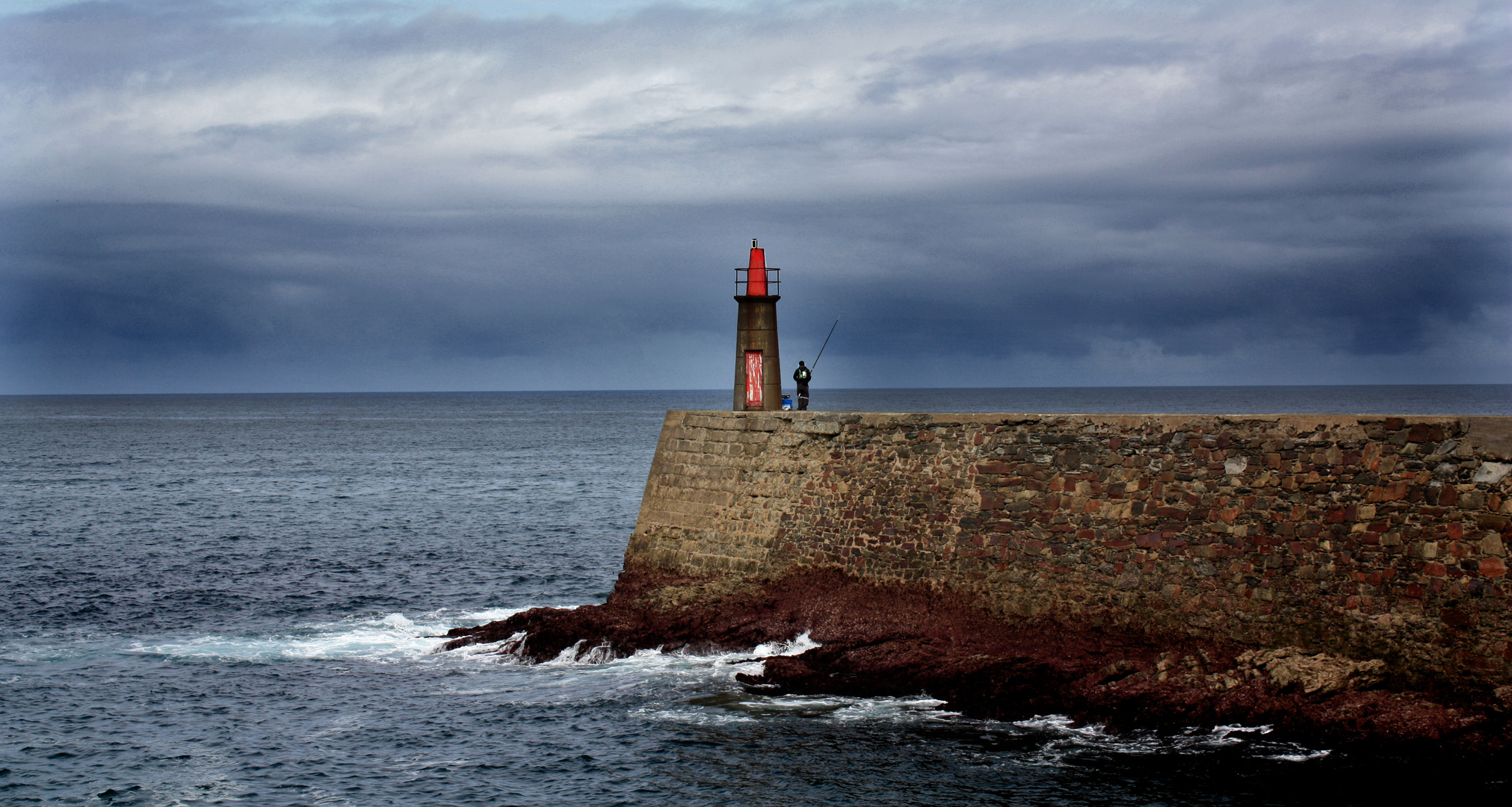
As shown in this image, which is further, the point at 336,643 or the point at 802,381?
the point at 802,381

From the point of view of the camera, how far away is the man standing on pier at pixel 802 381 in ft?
73.6

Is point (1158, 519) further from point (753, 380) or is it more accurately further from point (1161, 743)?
point (753, 380)

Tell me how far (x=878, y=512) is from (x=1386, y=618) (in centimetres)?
707

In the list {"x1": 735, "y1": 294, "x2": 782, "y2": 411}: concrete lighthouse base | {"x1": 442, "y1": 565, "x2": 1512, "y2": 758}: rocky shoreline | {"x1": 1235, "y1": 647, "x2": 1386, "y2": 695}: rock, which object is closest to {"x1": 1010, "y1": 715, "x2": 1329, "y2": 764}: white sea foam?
{"x1": 442, "y1": 565, "x2": 1512, "y2": 758}: rocky shoreline

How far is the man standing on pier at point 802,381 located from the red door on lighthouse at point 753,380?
81 cm

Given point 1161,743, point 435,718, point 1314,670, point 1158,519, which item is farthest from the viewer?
point 1158,519

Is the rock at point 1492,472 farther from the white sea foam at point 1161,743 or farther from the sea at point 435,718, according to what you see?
the white sea foam at point 1161,743

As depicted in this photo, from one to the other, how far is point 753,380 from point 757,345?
665mm

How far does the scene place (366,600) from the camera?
76.2 feet

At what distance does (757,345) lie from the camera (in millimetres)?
22000

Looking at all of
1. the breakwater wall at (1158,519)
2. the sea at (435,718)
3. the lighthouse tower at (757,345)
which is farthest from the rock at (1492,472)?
the lighthouse tower at (757,345)

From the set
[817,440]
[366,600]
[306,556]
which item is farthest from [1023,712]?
[306,556]

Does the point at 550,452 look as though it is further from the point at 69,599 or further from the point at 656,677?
the point at 656,677

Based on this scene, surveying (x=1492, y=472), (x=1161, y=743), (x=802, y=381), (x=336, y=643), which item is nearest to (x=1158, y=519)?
(x=1161, y=743)
